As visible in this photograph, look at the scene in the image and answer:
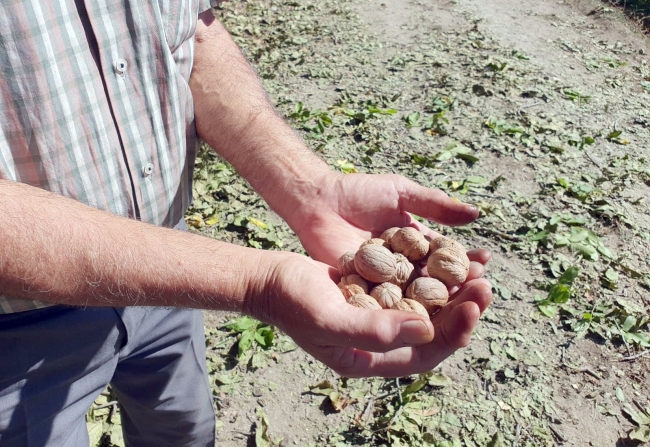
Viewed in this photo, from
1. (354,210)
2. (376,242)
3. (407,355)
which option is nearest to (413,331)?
(407,355)

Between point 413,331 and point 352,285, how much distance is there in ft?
1.43

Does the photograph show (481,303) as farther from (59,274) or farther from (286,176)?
(59,274)

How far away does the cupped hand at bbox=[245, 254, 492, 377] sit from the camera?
1.52 meters

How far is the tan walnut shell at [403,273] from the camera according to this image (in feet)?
6.97

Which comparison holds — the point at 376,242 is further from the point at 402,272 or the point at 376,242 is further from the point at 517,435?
the point at 517,435

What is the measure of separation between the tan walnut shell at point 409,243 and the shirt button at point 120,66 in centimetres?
101

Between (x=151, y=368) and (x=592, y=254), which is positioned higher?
(x=151, y=368)


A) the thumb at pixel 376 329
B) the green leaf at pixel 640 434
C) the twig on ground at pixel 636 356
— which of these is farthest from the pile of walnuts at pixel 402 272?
the twig on ground at pixel 636 356

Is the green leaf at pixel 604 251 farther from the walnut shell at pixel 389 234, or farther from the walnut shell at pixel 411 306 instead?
the walnut shell at pixel 411 306

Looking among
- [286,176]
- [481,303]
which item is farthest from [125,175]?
[481,303]

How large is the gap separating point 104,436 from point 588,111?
417cm

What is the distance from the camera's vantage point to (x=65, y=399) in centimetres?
179

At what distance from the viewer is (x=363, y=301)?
6.09 ft

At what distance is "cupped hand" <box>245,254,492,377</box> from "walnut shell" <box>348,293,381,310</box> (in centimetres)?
13
